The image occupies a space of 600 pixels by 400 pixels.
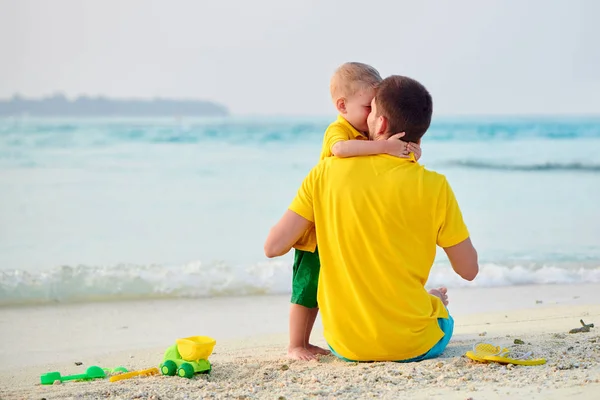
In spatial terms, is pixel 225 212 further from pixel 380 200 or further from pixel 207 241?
pixel 380 200

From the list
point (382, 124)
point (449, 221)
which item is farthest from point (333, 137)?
point (449, 221)

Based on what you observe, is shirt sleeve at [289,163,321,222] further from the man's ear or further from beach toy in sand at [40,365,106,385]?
beach toy in sand at [40,365,106,385]

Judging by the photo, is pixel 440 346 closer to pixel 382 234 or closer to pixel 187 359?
pixel 382 234

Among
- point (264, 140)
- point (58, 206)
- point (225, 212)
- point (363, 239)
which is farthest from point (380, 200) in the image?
point (264, 140)

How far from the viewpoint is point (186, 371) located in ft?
9.97

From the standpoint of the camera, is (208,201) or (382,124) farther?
(208,201)

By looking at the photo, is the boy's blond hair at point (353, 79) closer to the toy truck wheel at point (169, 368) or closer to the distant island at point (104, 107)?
the toy truck wheel at point (169, 368)

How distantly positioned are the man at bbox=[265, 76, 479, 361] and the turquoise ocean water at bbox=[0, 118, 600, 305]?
2.93m

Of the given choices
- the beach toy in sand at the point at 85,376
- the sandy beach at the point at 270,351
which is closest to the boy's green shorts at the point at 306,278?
the sandy beach at the point at 270,351

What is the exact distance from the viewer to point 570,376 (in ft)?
9.01

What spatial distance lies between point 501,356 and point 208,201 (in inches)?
311

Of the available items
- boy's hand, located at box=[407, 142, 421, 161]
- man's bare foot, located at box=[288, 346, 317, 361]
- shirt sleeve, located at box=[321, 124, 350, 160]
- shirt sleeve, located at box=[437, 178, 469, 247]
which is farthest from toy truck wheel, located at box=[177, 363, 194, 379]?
boy's hand, located at box=[407, 142, 421, 161]

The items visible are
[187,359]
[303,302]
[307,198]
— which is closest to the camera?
[307,198]

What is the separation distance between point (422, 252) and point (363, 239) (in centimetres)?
24
